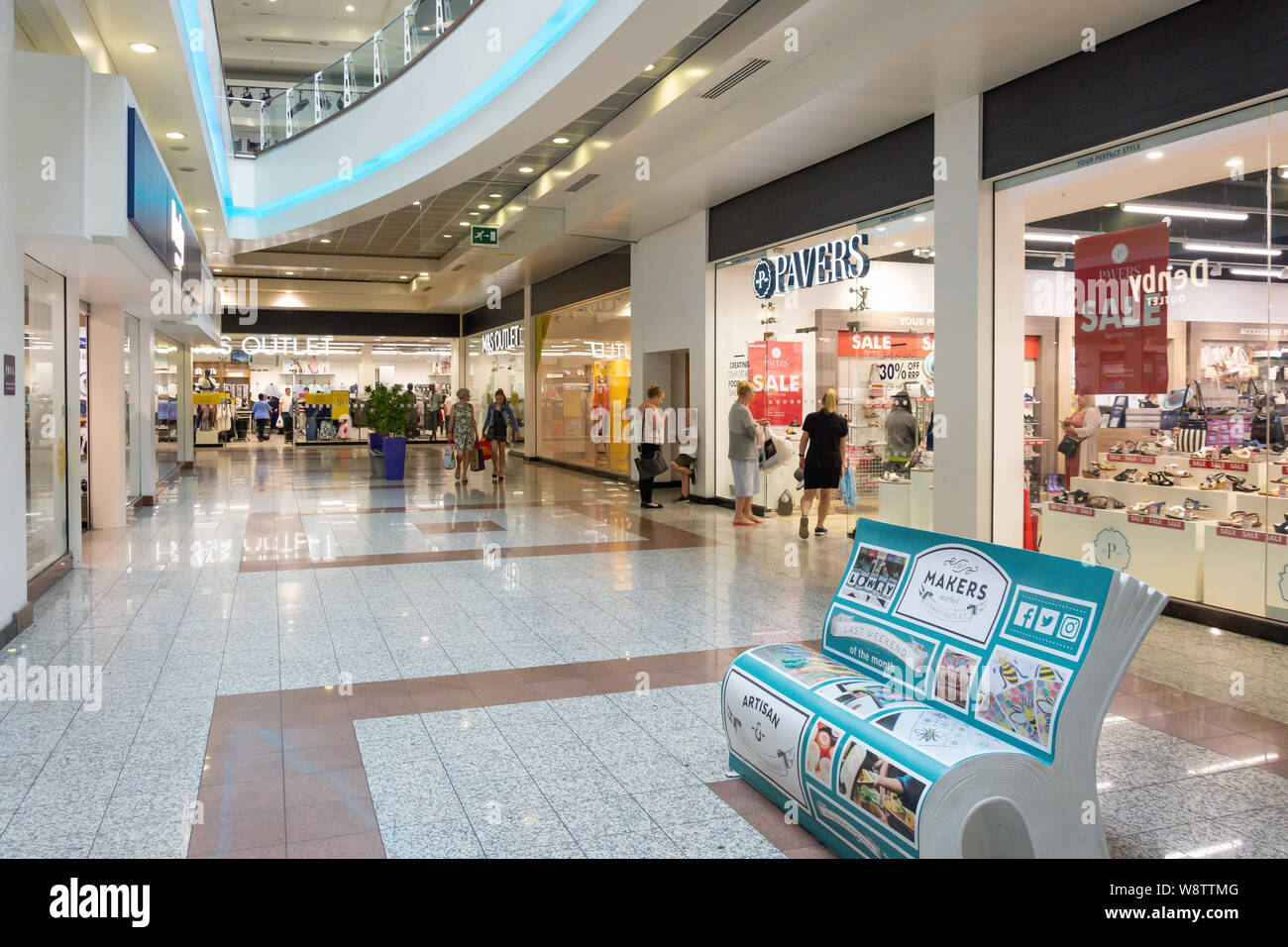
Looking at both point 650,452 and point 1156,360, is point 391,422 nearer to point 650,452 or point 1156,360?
point 650,452

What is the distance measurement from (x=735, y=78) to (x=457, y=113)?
3.89 metres

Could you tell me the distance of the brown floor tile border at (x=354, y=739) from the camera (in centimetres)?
317

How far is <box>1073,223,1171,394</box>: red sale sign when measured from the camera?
641cm

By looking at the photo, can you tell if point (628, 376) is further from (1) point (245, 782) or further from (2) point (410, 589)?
(1) point (245, 782)

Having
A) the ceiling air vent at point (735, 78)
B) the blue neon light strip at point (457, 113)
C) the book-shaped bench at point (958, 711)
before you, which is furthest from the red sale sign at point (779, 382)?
the book-shaped bench at point (958, 711)

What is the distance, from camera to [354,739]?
163 inches

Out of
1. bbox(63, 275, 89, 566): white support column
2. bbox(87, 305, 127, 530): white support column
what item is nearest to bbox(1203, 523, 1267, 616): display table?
bbox(63, 275, 89, 566): white support column

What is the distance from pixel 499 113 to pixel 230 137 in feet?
23.4

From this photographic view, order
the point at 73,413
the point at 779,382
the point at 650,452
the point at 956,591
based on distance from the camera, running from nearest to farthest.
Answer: the point at 956,591, the point at 73,413, the point at 779,382, the point at 650,452

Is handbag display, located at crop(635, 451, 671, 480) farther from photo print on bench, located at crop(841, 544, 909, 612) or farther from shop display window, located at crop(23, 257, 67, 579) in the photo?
photo print on bench, located at crop(841, 544, 909, 612)

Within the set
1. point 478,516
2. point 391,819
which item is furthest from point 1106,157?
point 478,516

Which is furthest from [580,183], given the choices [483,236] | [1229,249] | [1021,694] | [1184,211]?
[1021,694]

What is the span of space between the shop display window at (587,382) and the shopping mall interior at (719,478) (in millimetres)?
523

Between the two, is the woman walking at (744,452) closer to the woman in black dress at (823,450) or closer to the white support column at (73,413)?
the woman in black dress at (823,450)
